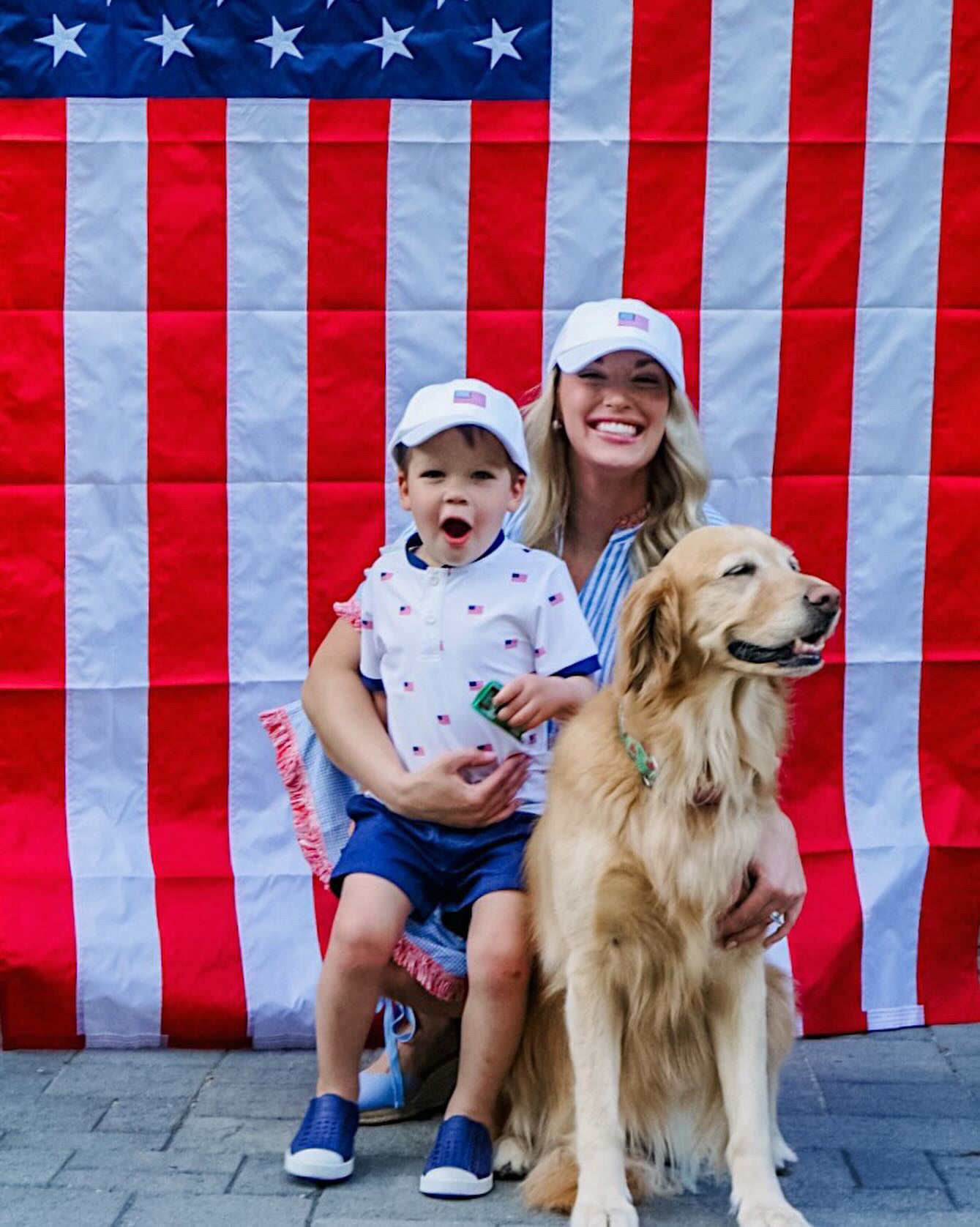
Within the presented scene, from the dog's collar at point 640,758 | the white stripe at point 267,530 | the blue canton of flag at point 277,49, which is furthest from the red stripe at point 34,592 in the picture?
the dog's collar at point 640,758

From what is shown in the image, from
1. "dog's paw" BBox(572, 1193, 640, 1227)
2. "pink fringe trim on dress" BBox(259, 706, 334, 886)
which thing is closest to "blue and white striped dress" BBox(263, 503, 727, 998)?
"pink fringe trim on dress" BBox(259, 706, 334, 886)

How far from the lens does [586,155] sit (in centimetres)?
362

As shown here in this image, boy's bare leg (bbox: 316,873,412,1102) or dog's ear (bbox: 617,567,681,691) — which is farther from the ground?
dog's ear (bbox: 617,567,681,691)

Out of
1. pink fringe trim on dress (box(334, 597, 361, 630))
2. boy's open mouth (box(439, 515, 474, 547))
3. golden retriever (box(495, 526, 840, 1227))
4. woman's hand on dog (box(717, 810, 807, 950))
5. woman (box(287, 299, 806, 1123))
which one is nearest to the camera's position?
golden retriever (box(495, 526, 840, 1227))

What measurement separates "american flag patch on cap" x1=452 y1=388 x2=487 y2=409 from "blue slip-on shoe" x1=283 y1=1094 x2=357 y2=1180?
3.95 ft

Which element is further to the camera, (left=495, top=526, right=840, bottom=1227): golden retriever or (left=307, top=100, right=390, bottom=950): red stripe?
(left=307, top=100, right=390, bottom=950): red stripe

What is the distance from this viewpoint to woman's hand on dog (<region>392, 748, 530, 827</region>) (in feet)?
9.59

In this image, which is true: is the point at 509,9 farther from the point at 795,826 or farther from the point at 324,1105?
the point at 324,1105

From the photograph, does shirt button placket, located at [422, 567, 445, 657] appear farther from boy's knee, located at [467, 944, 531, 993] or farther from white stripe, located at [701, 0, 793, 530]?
white stripe, located at [701, 0, 793, 530]

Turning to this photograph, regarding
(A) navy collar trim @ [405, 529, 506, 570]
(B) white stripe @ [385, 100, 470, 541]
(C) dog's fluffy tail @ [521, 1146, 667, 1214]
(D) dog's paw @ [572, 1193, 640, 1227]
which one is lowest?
(C) dog's fluffy tail @ [521, 1146, 667, 1214]

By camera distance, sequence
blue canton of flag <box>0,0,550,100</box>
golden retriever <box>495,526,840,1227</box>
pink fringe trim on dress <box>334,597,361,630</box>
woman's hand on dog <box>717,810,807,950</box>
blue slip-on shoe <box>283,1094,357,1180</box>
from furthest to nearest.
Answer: blue canton of flag <box>0,0,550,100</box>, pink fringe trim on dress <box>334,597,361,630</box>, blue slip-on shoe <box>283,1094,357,1180</box>, woman's hand on dog <box>717,810,807,950</box>, golden retriever <box>495,526,840,1227</box>

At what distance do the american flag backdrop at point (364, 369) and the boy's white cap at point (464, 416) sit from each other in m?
0.69

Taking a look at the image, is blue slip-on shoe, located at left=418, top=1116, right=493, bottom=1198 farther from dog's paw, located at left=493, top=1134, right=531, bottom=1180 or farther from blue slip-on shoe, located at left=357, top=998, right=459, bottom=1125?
blue slip-on shoe, located at left=357, top=998, right=459, bottom=1125

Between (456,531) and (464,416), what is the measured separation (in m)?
0.20
